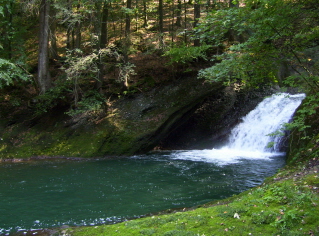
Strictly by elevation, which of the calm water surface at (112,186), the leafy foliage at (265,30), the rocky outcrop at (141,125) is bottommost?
the calm water surface at (112,186)

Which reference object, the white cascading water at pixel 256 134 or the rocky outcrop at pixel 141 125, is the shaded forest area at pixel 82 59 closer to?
the rocky outcrop at pixel 141 125

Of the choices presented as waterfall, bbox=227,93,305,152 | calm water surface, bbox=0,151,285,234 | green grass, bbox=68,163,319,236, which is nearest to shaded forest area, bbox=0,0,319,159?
waterfall, bbox=227,93,305,152

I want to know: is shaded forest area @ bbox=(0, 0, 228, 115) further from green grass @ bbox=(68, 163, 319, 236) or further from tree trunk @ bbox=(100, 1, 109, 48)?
green grass @ bbox=(68, 163, 319, 236)

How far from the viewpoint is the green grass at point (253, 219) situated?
4.08 metres

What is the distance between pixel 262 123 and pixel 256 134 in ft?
2.61

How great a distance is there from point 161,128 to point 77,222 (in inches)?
363

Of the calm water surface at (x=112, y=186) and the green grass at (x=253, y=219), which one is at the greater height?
the green grass at (x=253, y=219)

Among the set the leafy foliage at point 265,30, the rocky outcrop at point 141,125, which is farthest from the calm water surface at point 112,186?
the leafy foliage at point 265,30

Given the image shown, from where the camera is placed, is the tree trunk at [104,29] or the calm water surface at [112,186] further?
the tree trunk at [104,29]

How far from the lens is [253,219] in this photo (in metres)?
4.38

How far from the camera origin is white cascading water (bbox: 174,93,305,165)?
13.8 metres

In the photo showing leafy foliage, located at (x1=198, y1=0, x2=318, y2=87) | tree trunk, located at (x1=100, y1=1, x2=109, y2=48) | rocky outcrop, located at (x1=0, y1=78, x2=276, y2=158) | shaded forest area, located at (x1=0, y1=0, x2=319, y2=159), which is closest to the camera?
leafy foliage, located at (x1=198, y1=0, x2=318, y2=87)

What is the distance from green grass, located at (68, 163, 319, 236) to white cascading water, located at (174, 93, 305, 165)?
26.2 ft

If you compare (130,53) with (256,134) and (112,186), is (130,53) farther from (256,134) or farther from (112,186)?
(112,186)
